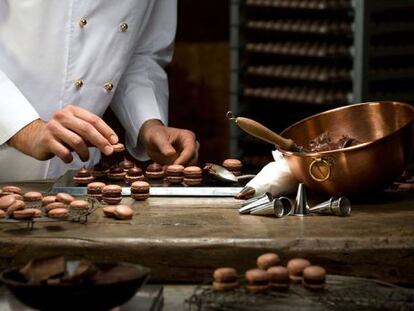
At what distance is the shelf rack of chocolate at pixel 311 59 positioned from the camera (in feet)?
16.5

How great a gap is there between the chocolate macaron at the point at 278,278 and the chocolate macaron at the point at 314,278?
0.03m

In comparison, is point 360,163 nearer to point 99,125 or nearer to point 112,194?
point 112,194

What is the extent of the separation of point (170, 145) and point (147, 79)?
0.57 meters

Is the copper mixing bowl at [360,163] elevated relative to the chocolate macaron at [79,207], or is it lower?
elevated

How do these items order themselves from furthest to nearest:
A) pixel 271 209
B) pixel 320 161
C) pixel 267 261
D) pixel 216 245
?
1. pixel 320 161
2. pixel 271 209
3. pixel 216 245
4. pixel 267 261

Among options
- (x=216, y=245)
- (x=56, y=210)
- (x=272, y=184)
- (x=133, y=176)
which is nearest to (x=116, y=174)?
(x=133, y=176)

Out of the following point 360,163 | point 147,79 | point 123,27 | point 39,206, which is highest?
point 123,27

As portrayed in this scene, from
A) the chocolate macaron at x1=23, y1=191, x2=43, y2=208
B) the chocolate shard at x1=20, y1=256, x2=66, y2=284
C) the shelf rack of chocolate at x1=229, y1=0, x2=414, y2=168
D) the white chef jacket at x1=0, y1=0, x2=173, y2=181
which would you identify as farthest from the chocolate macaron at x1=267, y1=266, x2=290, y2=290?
the shelf rack of chocolate at x1=229, y1=0, x2=414, y2=168

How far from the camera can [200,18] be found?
5906mm

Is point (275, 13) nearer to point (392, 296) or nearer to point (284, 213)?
point (284, 213)

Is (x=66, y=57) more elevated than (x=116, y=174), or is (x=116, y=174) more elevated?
(x=66, y=57)

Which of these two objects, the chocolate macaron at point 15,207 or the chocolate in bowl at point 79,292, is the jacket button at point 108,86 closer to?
the chocolate macaron at point 15,207

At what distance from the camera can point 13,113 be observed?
2.69m

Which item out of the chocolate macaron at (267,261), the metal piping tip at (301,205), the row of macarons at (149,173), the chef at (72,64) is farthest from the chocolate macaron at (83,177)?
the chocolate macaron at (267,261)
